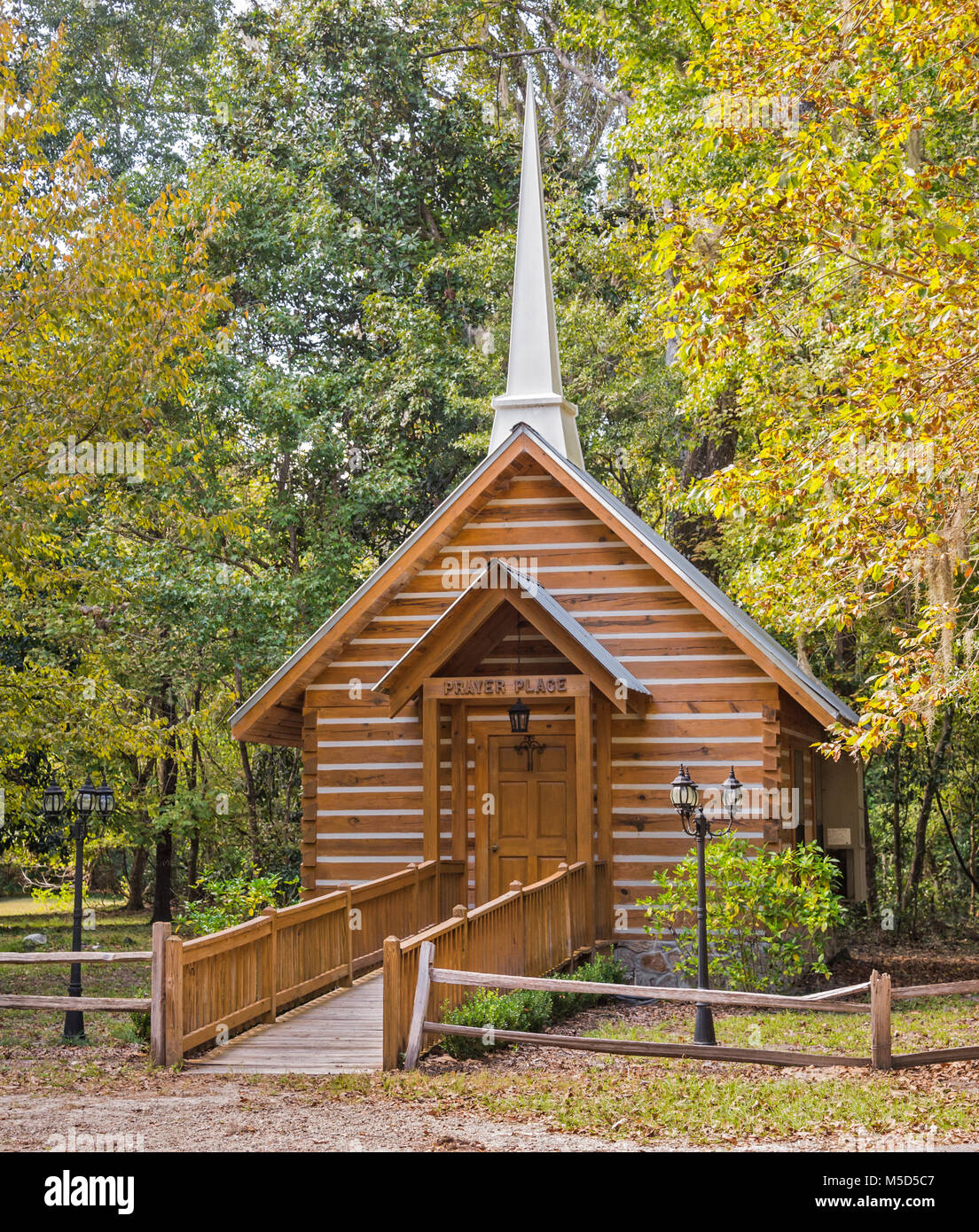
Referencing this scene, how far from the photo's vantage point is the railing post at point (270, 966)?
10.7 metres

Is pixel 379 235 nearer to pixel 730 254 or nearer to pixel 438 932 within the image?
pixel 730 254

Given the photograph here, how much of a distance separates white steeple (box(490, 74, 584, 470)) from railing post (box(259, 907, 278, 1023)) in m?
9.17

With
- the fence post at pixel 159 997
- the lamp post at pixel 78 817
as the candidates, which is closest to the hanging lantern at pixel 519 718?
the lamp post at pixel 78 817

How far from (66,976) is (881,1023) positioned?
13.2m

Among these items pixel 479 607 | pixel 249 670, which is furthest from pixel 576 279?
pixel 479 607

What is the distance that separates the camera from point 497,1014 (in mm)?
10250

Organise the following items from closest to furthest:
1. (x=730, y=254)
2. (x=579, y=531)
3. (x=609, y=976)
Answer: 1. (x=730, y=254)
2. (x=609, y=976)
3. (x=579, y=531)

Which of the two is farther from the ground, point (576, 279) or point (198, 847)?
point (576, 279)

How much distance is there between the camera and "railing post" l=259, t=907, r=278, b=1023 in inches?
422

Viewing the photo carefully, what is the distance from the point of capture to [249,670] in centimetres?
2477

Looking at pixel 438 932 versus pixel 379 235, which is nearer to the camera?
pixel 438 932

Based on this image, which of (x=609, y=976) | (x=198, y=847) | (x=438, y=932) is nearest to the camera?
(x=438, y=932)

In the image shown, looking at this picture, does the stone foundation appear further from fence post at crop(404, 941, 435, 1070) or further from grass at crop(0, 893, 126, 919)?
grass at crop(0, 893, 126, 919)
